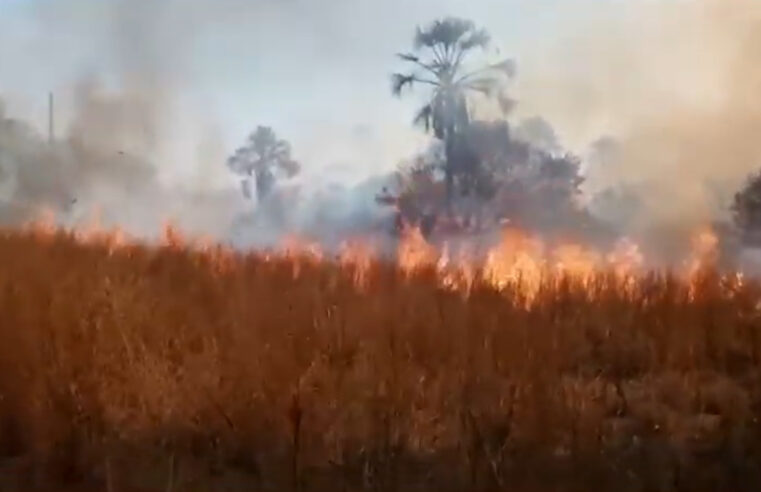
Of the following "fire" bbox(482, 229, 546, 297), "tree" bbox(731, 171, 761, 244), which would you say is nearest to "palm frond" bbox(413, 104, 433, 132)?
"fire" bbox(482, 229, 546, 297)

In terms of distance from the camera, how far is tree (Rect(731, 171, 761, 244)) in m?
6.42

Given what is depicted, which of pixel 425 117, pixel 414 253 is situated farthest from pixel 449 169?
pixel 414 253

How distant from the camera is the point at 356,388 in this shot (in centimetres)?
367

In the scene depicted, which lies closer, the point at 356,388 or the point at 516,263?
the point at 356,388

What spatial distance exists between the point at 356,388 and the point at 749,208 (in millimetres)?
3745

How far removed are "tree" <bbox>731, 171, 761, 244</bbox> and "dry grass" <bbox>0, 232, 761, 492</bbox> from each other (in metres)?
1.61

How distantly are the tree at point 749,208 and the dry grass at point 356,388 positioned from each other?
161 cm

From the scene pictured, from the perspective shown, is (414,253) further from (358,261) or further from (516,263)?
(516,263)

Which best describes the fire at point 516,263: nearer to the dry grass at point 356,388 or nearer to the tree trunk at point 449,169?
the dry grass at point 356,388

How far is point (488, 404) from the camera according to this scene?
3.51 meters

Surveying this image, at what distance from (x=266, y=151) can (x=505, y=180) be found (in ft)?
5.62

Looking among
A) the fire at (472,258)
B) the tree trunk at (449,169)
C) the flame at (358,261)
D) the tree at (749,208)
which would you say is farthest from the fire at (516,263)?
the tree at (749,208)

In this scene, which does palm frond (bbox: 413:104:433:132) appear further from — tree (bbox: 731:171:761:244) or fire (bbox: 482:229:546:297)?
tree (bbox: 731:171:761:244)

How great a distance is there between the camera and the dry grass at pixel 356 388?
3252 mm
